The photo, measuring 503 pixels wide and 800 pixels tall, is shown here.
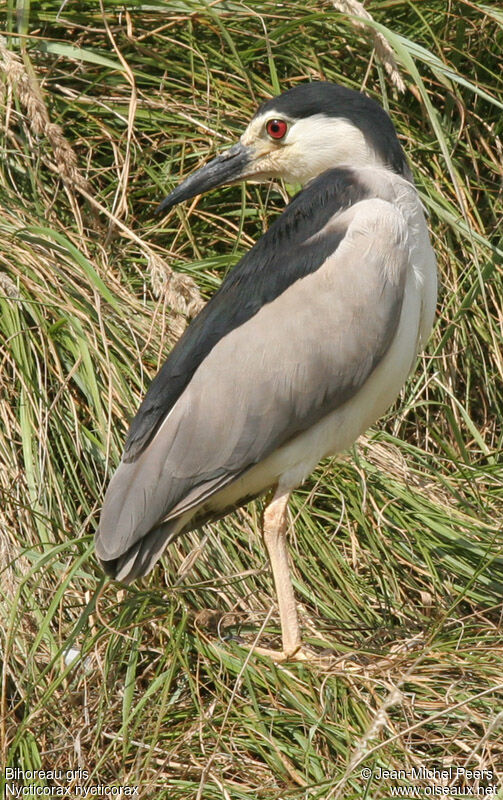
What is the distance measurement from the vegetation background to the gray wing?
224mm

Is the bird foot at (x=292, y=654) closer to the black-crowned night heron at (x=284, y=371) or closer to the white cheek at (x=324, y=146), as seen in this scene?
the black-crowned night heron at (x=284, y=371)

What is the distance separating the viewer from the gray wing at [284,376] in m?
3.30

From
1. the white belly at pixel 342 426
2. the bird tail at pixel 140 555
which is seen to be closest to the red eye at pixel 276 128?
the white belly at pixel 342 426

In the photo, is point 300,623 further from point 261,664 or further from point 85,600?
point 85,600

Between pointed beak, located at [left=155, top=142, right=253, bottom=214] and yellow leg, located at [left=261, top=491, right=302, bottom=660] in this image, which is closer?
yellow leg, located at [left=261, top=491, right=302, bottom=660]

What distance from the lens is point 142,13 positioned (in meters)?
4.46

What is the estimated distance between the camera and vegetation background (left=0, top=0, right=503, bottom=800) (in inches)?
116

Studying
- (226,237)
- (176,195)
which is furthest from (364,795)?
(226,237)

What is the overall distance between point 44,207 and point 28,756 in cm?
206

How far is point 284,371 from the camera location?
10.9 feet

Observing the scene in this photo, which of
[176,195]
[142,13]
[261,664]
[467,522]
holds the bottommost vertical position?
[467,522]

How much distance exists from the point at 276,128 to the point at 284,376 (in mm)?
894

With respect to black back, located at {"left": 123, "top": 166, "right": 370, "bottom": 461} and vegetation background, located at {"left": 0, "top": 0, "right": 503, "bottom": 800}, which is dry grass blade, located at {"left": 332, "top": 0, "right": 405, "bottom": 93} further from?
black back, located at {"left": 123, "top": 166, "right": 370, "bottom": 461}

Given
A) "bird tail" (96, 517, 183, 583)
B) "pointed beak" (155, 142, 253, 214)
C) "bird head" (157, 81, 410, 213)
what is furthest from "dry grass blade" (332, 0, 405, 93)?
"bird tail" (96, 517, 183, 583)
